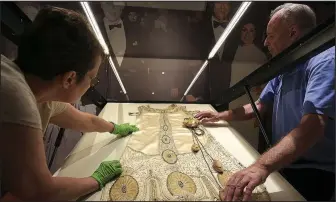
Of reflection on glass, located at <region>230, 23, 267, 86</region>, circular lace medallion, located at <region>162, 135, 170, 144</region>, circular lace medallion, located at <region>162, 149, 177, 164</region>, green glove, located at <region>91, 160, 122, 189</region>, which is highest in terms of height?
reflection on glass, located at <region>230, 23, 267, 86</region>

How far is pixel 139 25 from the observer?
10.2 ft

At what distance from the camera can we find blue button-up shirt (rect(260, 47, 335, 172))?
1.04m

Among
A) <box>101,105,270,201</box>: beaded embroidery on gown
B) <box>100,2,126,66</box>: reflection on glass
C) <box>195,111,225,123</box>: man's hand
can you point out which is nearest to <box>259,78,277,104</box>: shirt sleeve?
<box>195,111,225,123</box>: man's hand

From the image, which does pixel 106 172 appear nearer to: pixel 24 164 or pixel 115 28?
pixel 24 164

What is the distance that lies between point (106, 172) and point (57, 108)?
489mm

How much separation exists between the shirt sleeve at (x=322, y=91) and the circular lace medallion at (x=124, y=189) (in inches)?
31.1

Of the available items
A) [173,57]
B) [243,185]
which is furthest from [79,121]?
[173,57]

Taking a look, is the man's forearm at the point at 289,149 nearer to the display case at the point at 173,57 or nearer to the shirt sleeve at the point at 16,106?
the shirt sleeve at the point at 16,106

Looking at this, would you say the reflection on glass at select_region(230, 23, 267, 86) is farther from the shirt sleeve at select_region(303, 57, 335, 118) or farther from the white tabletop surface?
the shirt sleeve at select_region(303, 57, 335, 118)

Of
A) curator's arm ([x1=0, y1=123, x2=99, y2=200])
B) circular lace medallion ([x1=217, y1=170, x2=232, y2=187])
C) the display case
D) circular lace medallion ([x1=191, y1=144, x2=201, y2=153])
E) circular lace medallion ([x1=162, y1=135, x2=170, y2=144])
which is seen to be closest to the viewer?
curator's arm ([x1=0, y1=123, x2=99, y2=200])

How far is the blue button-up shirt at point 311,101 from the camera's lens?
1.04 meters

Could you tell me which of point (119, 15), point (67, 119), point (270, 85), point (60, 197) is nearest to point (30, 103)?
point (60, 197)

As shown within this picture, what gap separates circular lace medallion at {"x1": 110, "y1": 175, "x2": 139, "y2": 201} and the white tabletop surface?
0.06m

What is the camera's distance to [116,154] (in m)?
1.32
